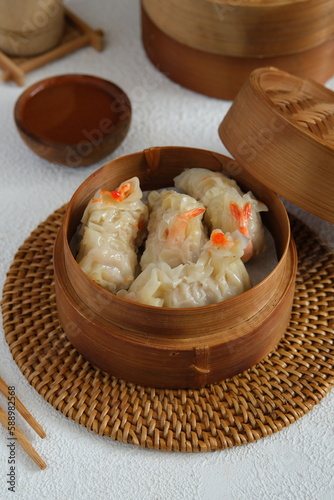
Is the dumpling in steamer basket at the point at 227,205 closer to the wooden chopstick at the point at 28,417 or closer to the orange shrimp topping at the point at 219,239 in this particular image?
the orange shrimp topping at the point at 219,239

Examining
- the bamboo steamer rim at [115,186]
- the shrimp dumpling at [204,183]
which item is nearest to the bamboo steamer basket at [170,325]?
the bamboo steamer rim at [115,186]

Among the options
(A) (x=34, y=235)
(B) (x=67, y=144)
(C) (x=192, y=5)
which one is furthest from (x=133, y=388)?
(C) (x=192, y=5)

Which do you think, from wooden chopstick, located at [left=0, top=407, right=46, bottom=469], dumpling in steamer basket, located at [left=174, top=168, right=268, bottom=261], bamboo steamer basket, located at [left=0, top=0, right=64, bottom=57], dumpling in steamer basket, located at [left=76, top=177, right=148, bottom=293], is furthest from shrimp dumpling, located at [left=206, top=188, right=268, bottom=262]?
bamboo steamer basket, located at [left=0, top=0, right=64, bottom=57]

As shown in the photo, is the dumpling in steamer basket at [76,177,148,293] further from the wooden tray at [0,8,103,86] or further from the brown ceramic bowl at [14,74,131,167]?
the wooden tray at [0,8,103,86]

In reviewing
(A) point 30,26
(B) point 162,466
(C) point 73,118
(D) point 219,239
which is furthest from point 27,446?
(A) point 30,26

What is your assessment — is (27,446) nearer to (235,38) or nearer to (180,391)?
(180,391)
